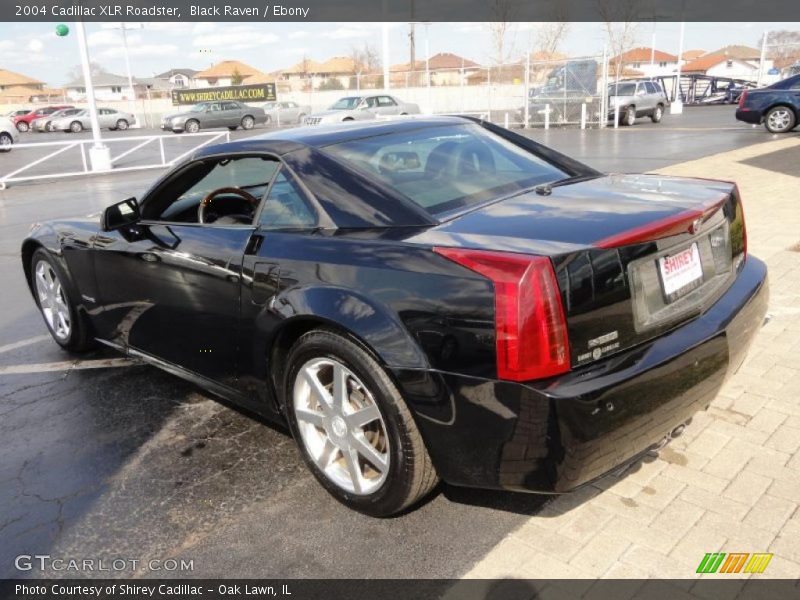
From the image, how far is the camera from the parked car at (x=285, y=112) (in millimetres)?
42875

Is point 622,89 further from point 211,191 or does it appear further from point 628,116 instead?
point 211,191

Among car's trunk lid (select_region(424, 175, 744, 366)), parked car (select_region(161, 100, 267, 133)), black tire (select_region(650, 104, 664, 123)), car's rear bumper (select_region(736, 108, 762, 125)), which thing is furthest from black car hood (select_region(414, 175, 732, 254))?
parked car (select_region(161, 100, 267, 133))

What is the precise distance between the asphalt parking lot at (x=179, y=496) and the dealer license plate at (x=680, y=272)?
104 cm

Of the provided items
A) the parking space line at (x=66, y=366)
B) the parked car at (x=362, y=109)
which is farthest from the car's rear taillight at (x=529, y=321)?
the parked car at (x=362, y=109)

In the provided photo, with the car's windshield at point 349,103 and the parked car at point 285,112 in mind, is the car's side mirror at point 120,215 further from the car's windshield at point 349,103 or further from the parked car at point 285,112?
the parked car at point 285,112

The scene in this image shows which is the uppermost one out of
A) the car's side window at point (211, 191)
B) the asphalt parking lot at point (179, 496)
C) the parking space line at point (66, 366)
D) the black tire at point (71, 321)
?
the car's side window at point (211, 191)

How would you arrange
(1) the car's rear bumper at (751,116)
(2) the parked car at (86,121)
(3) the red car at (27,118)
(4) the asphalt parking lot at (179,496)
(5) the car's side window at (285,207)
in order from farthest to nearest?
(3) the red car at (27,118), (2) the parked car at (86,121), (1) the car's rear bumper at (751,116), (5) the car's side window at (285,207), (4) the asphalt parking lot at (179,496)

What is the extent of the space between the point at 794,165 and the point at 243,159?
12.3 m

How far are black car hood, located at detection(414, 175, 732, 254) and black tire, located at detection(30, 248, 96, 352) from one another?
304 centimetres

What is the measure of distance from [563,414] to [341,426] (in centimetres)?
104

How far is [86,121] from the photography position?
46062 mm

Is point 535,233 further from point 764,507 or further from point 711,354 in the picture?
point 764,507

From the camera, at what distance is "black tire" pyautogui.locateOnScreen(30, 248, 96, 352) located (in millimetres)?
4645

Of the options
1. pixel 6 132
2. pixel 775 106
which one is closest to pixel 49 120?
pixel 6 132
